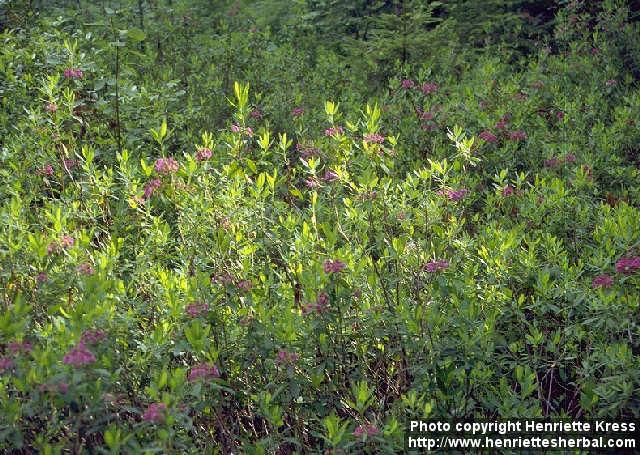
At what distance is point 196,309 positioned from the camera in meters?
3.07

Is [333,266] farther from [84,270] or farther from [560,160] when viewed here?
[560,160]

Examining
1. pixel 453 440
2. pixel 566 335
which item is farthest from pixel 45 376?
pixel 566 335

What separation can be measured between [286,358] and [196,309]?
414 millimetres

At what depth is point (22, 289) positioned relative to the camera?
331cm

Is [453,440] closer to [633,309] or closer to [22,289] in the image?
[633,309]

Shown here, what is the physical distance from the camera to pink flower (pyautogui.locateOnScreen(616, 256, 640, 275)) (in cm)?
333

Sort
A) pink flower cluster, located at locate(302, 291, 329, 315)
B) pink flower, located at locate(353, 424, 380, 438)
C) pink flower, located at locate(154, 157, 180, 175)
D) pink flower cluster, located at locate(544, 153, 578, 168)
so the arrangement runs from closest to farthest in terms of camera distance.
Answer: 1. pink flower, located at locate(353, 424, 380, 438)
2. pink flower cluster, located at locate(302, 291, 329, 315)
3. pink flower, located at locate(154, 157, 180, 175)
4. pink flower cluster, located at locate(544, 153, 578, 168)

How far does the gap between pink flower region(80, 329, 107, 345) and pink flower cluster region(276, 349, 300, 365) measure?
0.67 meters

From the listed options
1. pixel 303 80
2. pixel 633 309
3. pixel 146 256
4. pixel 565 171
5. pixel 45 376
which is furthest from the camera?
pixel 303 80

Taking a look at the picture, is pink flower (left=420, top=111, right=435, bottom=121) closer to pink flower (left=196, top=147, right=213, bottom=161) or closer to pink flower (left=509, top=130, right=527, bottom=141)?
pink flower (left=509, top=130, right=527, bottom=141)

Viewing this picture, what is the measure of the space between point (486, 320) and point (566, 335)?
41 cm

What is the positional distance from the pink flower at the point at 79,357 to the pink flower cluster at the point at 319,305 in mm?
895

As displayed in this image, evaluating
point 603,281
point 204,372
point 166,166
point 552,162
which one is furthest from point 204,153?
point 552,162

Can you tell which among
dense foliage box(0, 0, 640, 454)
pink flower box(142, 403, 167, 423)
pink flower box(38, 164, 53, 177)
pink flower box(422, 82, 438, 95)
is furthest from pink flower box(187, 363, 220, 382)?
pink flower box(422, 82, 438, 95)
